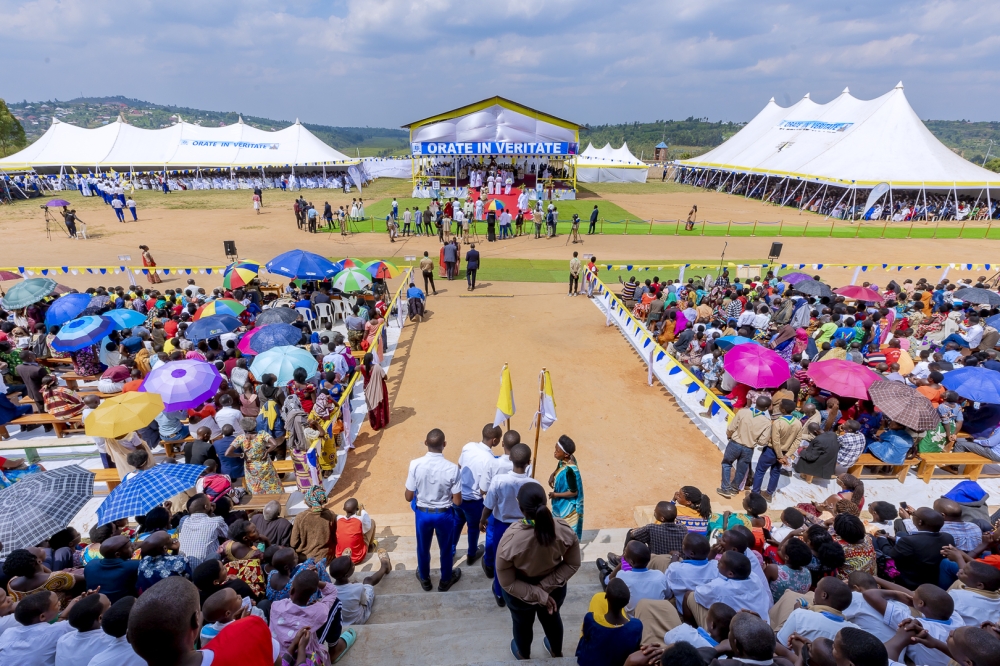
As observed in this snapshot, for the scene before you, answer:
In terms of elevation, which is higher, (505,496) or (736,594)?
(505,496)

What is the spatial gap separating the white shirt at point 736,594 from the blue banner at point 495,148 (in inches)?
1290

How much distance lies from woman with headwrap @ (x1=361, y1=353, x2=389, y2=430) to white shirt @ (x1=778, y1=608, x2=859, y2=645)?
6.46 metres

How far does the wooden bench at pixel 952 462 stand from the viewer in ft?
23.6

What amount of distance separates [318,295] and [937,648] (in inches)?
495

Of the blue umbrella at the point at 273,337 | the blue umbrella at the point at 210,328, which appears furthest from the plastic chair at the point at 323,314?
the blue umbrella at the point at 273,337

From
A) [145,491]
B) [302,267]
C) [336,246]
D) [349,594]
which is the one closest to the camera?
[349,594]

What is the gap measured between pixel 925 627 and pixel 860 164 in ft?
124

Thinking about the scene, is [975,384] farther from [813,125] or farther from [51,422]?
[813,125]

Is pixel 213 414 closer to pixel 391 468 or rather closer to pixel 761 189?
pixel 391 468

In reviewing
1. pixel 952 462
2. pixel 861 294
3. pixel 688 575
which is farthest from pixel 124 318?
pixel 861 294

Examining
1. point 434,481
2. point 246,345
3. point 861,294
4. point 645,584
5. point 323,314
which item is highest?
point 861,294

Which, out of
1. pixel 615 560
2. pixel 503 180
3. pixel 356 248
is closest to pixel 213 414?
pixel 615 560

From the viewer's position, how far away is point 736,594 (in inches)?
141

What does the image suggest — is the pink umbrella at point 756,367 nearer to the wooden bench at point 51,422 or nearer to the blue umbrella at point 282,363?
the blue umbrella at point 282,363
